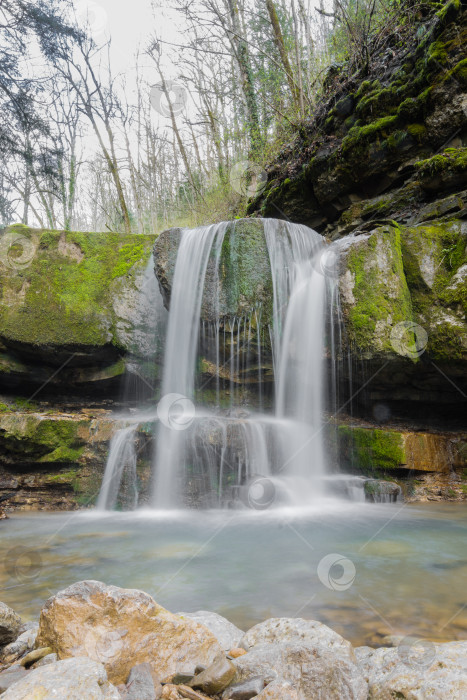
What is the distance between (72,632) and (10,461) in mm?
5652

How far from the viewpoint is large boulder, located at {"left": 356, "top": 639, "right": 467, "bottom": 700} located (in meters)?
1.59

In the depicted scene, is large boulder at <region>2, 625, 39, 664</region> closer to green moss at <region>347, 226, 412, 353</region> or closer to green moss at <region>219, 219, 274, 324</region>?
green moss at <region>347, 226, 412, 353</region>

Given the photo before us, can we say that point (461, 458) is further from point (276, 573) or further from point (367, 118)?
point (367, 118)

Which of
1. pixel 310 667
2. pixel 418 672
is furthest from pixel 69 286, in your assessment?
pixel 418 672

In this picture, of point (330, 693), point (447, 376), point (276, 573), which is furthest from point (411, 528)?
point (330, 693)

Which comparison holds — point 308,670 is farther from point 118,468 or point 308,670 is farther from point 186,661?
point 118,468

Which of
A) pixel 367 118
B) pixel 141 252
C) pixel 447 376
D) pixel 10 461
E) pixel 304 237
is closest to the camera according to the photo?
pixel 447 376

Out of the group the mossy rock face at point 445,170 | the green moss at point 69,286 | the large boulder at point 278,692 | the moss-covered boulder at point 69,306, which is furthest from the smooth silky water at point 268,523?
the mossy rock face at point 445,170

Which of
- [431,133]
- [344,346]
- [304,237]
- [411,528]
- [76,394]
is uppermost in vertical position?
[431,133]

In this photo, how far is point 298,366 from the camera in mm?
6695

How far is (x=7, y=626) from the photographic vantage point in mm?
2109

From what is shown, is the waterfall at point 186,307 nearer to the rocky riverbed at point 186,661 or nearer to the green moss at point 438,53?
the green moss at point 438,53

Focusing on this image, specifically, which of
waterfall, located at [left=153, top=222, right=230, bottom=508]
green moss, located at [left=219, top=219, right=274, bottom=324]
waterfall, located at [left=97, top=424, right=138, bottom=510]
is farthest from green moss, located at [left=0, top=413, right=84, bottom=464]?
green moss, located at [left=219, top=219, right=274, bottom=324]

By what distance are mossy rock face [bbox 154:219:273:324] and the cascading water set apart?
0.22ft
